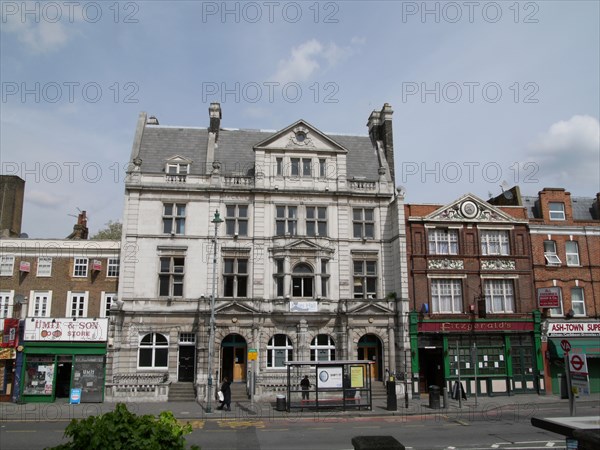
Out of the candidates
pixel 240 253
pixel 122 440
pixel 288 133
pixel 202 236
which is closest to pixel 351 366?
pixel 240 253

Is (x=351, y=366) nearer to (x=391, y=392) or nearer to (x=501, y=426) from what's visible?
(x=391, y=392)

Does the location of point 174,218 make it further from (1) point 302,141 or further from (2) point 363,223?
(2) point 363,223

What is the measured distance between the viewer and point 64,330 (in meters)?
30.8

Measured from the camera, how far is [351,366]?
2759 centimetres

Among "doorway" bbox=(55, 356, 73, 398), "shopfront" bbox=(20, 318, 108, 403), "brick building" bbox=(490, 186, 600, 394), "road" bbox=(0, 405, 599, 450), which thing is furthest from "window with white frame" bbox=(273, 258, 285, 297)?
"brick building" bbox=(490, 186, 600, 394)

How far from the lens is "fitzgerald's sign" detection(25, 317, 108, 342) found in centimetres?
3067

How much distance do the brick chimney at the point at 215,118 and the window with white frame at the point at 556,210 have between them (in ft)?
79.9

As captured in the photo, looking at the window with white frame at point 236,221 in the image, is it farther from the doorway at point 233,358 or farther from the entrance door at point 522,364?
the entrance door at point 522,364

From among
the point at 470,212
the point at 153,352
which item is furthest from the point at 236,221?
the point at 470,212

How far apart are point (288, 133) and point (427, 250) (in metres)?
12.2

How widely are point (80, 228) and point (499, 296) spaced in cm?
3214

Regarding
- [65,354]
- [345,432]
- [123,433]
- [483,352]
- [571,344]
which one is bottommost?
[345,432]

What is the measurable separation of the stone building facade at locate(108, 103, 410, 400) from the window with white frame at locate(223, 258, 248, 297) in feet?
0.22

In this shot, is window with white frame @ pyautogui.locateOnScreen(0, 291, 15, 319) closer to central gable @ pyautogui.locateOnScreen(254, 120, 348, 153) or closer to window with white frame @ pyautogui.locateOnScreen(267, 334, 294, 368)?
window with white frame @ pyautogui.locateOnScreen(267, 334, 294, 368)
